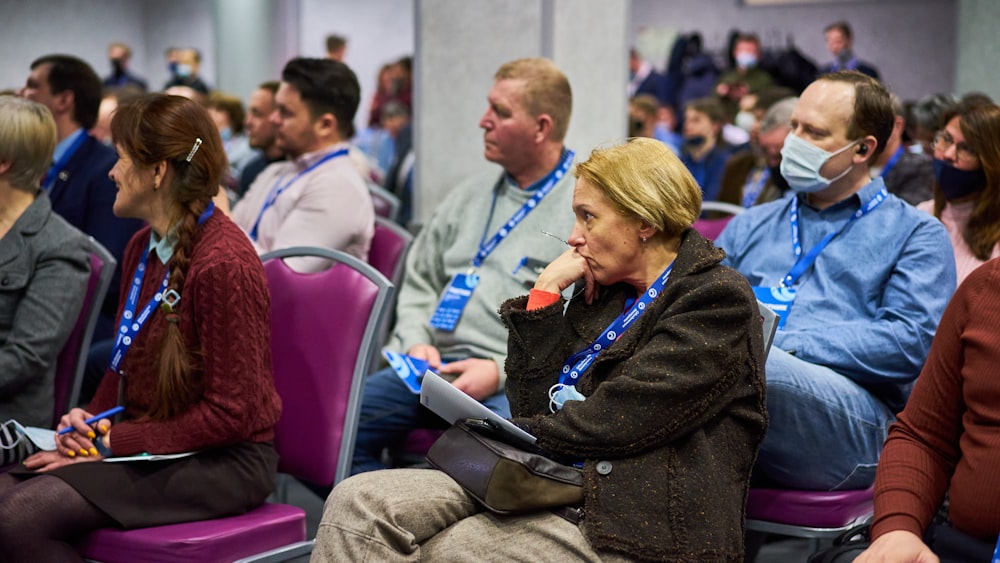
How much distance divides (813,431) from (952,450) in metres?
0.46

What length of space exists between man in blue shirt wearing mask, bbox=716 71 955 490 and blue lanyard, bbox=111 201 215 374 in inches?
52.5

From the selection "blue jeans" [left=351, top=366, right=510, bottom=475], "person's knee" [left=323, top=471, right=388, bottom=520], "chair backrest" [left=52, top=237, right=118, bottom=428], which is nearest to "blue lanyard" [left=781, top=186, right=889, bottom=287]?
"blue jeans" [left=351, top=366, right=510, bottom=475]

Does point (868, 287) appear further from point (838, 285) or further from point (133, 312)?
point (133, 312)

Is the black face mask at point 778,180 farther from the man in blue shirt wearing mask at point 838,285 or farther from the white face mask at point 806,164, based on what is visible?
the white face mask at point 806,164

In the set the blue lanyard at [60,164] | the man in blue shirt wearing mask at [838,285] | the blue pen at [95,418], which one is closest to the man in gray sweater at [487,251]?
the man in blue shirt wearing mask at [838,285]

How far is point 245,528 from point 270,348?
1.44ft

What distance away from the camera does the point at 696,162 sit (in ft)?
→ 23.1

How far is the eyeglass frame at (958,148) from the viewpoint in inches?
124

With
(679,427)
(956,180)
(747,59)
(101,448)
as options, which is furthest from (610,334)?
(747,59)

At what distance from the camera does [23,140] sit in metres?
2.93

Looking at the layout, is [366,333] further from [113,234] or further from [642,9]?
[642,9]

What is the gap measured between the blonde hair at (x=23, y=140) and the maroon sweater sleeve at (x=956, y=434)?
2.19 meters

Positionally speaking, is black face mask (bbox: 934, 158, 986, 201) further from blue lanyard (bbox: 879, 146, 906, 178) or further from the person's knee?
the person's knee

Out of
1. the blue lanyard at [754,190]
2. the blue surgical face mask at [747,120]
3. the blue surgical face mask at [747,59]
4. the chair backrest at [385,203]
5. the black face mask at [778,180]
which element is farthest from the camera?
the blue surgical face mask at [747,59]
